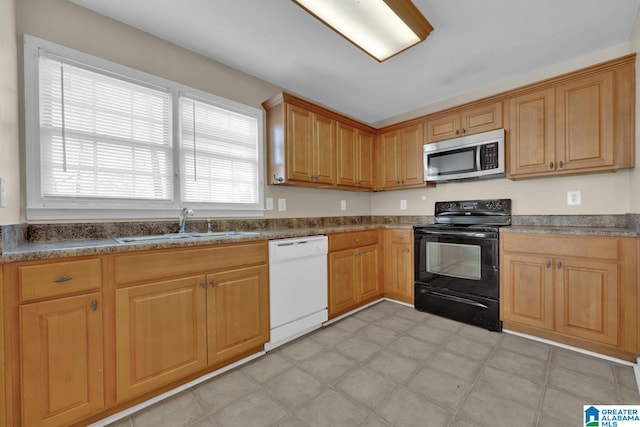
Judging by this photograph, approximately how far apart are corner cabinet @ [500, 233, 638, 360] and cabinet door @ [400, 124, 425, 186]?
1170mm

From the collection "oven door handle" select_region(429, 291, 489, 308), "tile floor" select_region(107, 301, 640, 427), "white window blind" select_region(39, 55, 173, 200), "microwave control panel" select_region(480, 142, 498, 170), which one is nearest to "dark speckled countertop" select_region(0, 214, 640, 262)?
"white window blind" select_region(39, 55, 173, 200)

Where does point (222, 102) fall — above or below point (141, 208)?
above

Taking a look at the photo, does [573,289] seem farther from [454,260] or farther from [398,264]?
[398,264]

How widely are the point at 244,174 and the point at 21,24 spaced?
1.67m

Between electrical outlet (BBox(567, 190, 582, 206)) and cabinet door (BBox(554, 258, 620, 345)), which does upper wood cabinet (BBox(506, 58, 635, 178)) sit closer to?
electrical outlet (BBox(567, 190, 582, 206))

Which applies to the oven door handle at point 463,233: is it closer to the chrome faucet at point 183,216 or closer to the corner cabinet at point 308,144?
the corner cabinet at point 308,144

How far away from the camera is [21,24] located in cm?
159

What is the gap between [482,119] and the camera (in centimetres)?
269

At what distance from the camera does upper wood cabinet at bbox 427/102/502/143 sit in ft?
8.58

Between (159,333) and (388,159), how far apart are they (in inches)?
121

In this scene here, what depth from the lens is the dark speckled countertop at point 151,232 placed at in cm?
127

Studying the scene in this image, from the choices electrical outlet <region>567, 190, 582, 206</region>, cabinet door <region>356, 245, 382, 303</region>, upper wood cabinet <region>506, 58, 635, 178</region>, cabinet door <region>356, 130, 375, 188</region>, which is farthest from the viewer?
cabinet door <region>356, 130, 375, 188</region>

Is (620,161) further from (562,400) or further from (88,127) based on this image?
(88,127)

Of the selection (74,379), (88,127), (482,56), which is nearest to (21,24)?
(88,127)
